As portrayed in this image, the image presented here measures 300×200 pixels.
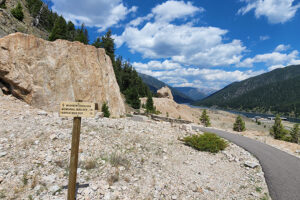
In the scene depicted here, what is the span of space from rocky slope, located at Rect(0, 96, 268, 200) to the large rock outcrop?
441cm

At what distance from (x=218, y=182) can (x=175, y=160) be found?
2.42m

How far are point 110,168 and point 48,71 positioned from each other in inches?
514

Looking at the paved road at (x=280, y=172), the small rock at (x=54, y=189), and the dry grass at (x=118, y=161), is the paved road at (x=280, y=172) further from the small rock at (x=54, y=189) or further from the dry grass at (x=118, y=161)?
the small rock at (x=54, y=189)

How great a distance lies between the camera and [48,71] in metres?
15.1

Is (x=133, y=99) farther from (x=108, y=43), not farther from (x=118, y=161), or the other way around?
(x=118, y=161)

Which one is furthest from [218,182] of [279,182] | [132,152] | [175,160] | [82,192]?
[82,192]

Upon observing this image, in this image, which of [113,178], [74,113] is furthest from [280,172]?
[74,113]

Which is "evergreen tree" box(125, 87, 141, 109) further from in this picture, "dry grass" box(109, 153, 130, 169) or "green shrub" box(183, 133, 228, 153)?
"dry grass" box(109, 153, 130, 169)

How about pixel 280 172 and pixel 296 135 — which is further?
pixel 296 135

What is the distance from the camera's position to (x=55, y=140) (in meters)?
7.76

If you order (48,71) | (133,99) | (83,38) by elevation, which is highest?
(83,38)

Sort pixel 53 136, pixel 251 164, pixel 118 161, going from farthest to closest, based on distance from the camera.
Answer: pixel 251 164 < pixel 53 136 < pixel 118 161

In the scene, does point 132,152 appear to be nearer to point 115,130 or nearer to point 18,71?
point 115,130

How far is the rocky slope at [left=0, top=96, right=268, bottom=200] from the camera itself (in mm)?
5293
